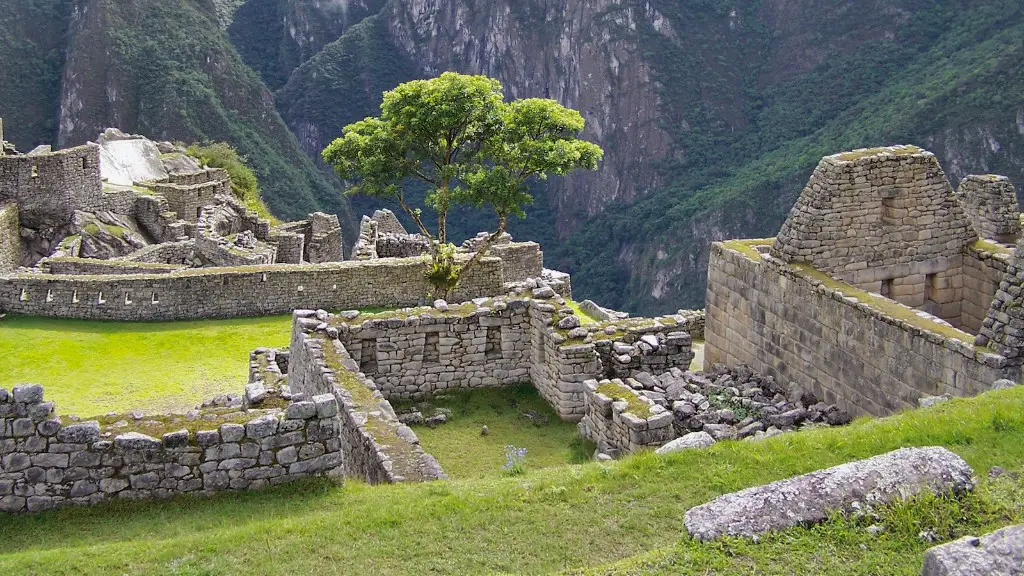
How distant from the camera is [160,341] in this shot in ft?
62.5

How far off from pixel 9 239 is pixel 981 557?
29.1 metres

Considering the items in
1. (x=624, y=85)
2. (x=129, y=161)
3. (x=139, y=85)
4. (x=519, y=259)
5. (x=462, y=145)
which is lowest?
(x=519, y=259)

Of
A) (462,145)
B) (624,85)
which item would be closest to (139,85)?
(624,85)

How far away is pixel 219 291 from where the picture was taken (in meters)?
20.4

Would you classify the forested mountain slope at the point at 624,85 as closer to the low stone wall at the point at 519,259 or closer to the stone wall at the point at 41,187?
the stone wall at the point at 41,187

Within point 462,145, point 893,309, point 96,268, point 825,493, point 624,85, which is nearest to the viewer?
point 825,493

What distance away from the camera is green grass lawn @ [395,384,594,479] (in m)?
11.4

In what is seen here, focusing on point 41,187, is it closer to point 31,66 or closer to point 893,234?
point 893,234

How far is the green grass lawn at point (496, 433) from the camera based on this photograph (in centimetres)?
1143

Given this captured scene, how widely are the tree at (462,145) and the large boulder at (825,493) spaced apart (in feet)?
46.6

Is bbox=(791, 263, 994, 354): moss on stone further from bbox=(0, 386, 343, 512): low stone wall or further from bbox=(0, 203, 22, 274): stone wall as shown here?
bbox=(0, 203, 22, 274): stone wall

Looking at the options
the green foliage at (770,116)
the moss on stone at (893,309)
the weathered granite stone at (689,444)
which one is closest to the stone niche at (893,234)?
the moss on stone at (893,309)

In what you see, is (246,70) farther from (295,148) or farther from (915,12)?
(915,12)

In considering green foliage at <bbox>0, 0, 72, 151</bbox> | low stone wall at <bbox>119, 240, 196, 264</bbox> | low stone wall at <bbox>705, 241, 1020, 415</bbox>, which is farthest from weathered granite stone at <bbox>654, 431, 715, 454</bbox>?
green foliage at <bbox>0, 0, 72, 151</bbox>
